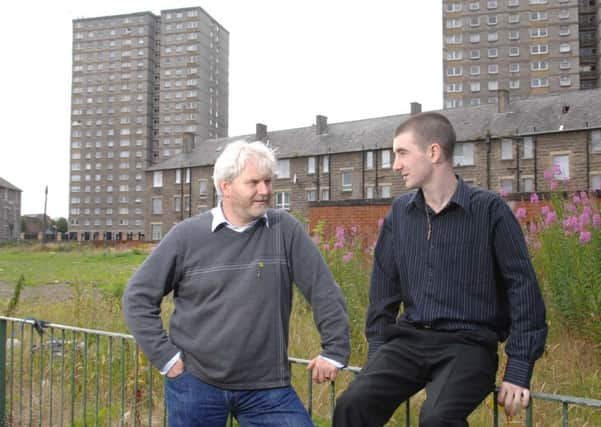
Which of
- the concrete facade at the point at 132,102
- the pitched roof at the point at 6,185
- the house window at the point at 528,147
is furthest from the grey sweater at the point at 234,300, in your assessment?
the concrete facade at the point at 132,102

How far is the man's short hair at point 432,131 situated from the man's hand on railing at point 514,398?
0.99m

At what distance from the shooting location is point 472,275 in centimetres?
241

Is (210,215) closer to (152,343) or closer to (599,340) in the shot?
(152,343)

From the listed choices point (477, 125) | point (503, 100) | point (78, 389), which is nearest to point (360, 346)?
point (78, 389)

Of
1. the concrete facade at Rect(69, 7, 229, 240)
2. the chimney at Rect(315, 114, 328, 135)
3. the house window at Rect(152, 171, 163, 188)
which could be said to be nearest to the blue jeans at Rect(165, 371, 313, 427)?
the chimney at Rect(315, 114, 328, 135)

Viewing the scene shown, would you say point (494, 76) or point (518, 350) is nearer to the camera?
point (518, 350)

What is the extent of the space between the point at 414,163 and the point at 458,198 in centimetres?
24

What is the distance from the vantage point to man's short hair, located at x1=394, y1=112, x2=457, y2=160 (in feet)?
8.33

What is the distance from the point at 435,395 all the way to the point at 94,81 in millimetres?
120941

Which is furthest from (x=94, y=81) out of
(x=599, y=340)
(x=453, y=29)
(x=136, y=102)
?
(x=599, y=340)

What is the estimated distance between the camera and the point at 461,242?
8.03 ft

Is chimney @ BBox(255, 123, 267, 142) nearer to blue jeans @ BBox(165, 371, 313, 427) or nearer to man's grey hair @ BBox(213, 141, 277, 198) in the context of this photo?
man's grey hair @ BBox(213, 141, 277, 198)

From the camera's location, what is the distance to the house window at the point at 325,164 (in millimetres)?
43850

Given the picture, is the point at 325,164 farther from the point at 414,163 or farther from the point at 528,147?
the point at 414,163
